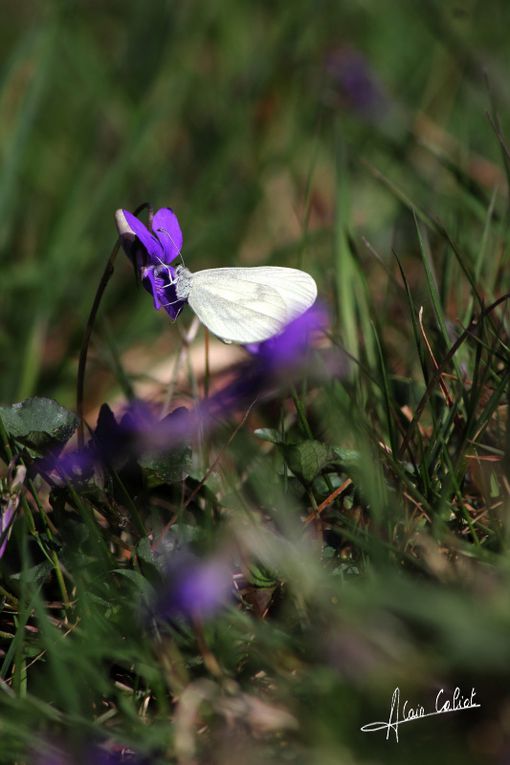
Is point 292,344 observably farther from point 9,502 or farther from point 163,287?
point 9,502

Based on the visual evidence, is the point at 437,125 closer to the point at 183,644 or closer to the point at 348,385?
the point at 348,385

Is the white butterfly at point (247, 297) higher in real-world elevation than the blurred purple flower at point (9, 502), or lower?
higher

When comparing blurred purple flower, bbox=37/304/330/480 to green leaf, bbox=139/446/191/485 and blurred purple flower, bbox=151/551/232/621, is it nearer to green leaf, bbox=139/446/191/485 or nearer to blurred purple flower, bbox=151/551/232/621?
green leaf, bbox=139/446/191/485

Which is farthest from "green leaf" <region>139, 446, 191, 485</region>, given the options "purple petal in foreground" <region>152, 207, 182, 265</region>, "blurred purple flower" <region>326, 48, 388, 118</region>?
"blurred purple flower" <region>326, 48, 388, 118</region>

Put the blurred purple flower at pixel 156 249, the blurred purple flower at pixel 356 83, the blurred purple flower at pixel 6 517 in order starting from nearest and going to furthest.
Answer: the blurred purple flower at pixel 6 517
the blurred purple flower at pixel 156 249
the blurred purple flower at pixel 356 83

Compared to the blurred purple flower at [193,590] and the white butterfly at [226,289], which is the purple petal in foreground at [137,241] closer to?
the white butterfly at [226,289]
